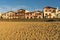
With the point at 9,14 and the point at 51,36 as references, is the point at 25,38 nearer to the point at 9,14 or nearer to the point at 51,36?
the point at 51,36

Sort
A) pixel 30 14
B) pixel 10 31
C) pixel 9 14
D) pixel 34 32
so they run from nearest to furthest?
pixel 34 32
pixel 10 31
pixel 30 14
pixel 9 14

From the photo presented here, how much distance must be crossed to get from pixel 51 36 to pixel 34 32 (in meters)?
2.39

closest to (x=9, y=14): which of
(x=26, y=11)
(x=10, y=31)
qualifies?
(x=26, y=11)

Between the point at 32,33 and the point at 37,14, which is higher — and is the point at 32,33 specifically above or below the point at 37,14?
below

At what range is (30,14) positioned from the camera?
283ft

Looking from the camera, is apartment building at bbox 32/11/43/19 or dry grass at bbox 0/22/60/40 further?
apartment building at bbox 32/11/43/19

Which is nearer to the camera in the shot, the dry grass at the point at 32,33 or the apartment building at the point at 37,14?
the dry grass at the point at 32,33

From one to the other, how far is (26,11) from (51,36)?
70.4 metres

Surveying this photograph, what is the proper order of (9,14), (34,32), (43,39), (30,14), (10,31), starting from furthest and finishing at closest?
1. (9,14)
2. (30,14)
3. (10,31)
4. (34,32)
5. (43,39)

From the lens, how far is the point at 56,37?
64.3 ft

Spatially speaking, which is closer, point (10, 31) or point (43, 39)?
point (43, 39)

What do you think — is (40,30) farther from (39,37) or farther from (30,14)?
(30,14)

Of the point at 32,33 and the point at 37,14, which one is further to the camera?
the point at 37,14

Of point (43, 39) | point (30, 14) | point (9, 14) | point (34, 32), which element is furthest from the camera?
point (9, 14)
